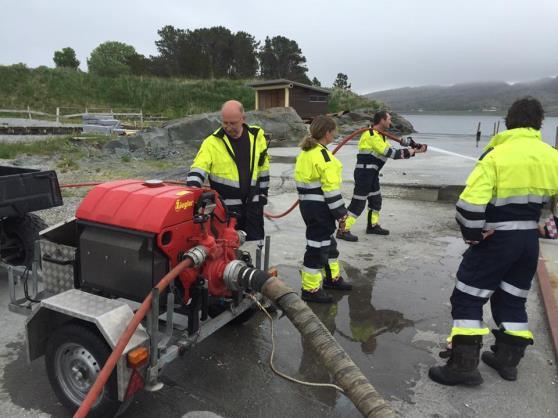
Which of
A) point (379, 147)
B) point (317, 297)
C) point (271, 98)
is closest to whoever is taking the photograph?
point (317, 297)

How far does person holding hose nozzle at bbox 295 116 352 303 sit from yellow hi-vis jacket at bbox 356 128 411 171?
2.26 metres

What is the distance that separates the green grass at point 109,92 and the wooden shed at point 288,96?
29.4 feet

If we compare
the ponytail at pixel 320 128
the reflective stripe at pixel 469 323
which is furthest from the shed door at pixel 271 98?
the reflective stripe at pixel 469 323

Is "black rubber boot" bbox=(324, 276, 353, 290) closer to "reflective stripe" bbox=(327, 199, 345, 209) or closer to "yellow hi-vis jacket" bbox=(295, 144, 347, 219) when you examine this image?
"yellow hi-vis jacket" bbox=(295, 144, 347, 219)

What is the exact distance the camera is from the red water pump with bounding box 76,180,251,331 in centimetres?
288

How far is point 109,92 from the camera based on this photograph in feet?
133

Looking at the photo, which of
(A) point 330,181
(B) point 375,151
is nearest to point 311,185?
(A) point 330,181

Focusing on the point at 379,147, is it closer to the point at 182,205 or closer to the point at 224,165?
the point at 224,165

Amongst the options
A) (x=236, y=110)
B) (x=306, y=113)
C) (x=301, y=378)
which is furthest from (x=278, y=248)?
(x=306, y=113)

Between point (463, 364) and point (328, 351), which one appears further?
point (463, 364)

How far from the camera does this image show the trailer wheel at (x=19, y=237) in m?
4.75

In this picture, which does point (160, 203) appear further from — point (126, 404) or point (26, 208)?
point (26, 208)

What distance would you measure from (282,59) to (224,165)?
207 ft

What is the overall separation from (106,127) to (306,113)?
14.1m
